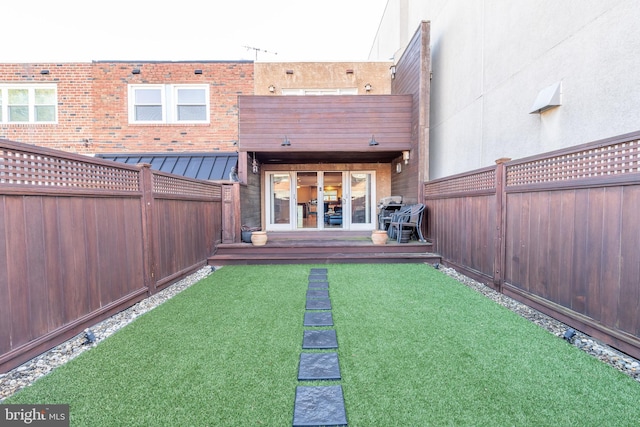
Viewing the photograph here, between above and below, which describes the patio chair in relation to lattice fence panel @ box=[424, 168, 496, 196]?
below

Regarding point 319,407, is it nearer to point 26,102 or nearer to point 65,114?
point 65,114

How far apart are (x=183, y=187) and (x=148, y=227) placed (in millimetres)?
1131

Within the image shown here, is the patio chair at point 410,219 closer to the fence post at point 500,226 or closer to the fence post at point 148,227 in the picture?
the fence post at point 500,226

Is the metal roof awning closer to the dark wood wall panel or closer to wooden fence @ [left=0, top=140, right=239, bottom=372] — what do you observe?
wooden fence @ [left=0, top=140, right=239, bottom=372]

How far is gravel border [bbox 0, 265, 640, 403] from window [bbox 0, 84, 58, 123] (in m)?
8.05

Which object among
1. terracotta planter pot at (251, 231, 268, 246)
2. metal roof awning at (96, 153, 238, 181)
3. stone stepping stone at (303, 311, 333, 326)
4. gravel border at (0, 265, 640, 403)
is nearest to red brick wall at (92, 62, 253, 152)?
metal roof awning at (96, 153, 238, 181)

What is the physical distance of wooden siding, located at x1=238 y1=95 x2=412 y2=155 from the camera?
683cm

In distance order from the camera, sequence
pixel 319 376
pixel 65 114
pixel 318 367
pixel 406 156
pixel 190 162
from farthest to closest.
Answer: pixel 65 114 < pixel 190 162 < pixel 406 156 < pixel 318 367 < pixel 319 376

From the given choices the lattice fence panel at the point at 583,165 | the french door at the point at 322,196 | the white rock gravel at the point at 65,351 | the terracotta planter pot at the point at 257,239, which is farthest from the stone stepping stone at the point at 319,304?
the french door at the point at 322,196

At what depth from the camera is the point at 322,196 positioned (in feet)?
29.7

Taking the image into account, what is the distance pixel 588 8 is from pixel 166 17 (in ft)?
38.4

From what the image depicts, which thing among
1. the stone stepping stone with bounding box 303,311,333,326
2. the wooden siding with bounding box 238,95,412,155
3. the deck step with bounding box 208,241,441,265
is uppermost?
the wooden siding with bounding box 238,95,412,155

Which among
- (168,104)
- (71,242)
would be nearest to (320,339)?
(71,242)

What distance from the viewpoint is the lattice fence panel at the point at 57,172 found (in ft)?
6.87
